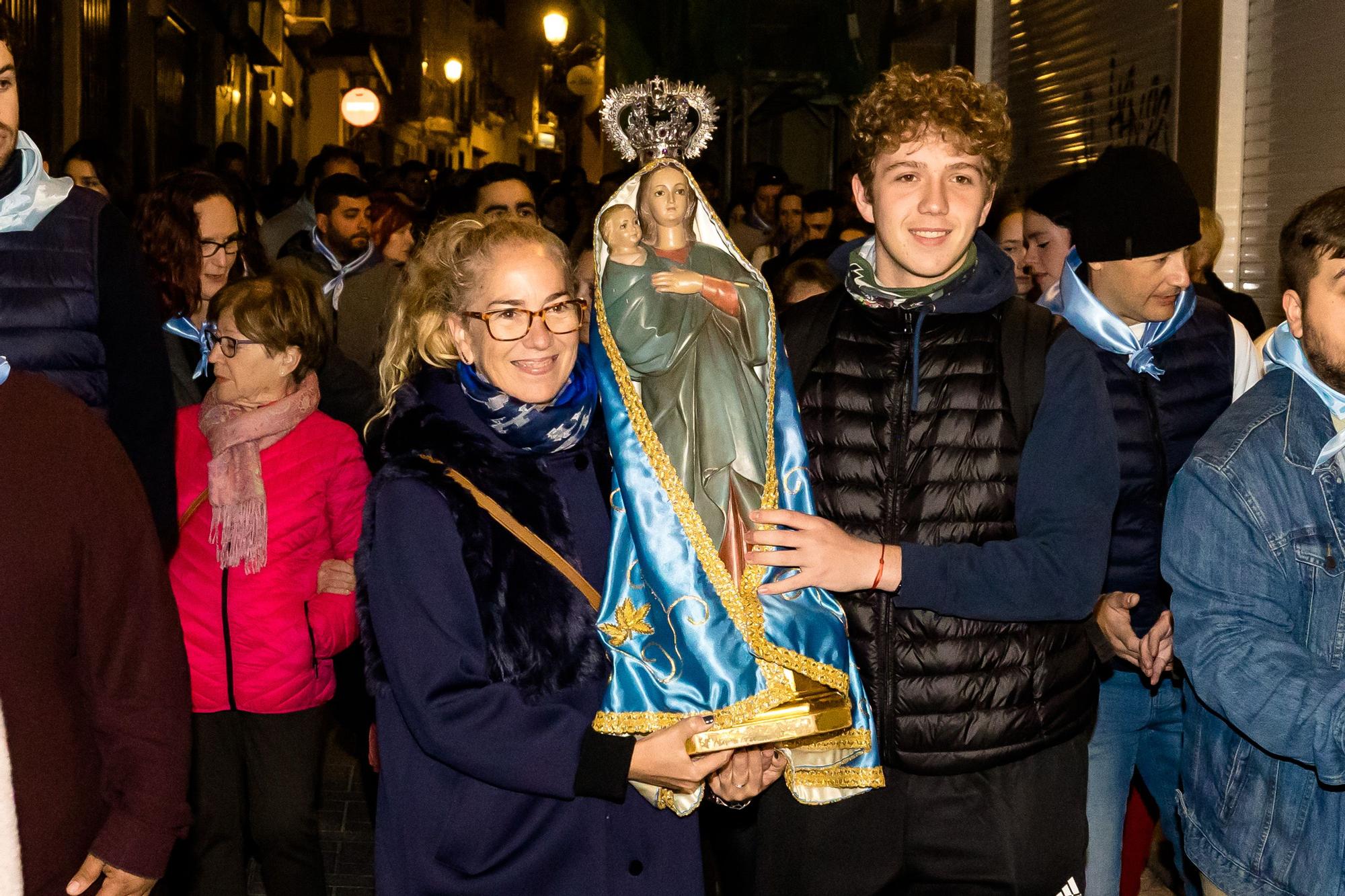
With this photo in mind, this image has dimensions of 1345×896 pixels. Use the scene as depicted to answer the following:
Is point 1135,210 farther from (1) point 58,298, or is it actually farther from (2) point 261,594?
(1) point 58,298

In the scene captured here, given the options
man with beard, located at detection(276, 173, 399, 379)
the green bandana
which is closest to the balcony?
man with beard, located at detection(276, 173, 399, 379)

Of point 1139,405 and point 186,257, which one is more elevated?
point 186,257

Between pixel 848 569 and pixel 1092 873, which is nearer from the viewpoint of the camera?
pixel 848 569

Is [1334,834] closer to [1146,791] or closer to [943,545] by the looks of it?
[943,545]

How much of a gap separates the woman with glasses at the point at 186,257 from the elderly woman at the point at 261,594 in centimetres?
70

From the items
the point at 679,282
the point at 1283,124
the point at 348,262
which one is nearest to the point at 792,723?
the point at 679,282

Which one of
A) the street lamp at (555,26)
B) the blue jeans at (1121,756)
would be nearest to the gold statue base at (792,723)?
the blue jeans at (1121,756)

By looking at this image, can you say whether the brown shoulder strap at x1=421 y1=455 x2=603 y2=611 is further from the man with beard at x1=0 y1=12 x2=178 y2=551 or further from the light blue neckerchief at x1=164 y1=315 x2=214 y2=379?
the light blue neckerchief at x1=164 y1=315 x2=214 y2=379

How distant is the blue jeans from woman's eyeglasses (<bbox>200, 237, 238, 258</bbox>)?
11.0ft

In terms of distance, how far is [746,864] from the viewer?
130 inches

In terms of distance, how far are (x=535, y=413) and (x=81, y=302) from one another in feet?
4.69

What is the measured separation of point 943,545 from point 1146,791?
7.99ft

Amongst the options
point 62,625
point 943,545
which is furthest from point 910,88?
point 62,625

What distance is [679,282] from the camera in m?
2.86
